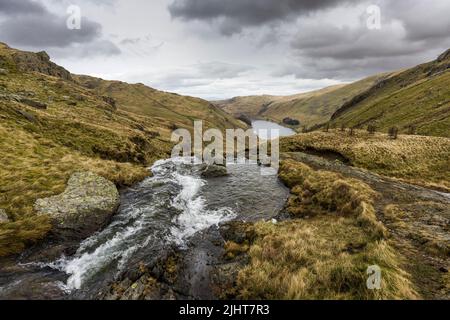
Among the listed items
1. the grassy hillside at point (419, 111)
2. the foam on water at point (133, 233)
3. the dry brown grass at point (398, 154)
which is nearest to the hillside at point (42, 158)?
the foam on water at point (133, 233)

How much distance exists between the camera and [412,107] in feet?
312

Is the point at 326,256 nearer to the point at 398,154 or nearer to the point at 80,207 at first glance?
the point at 80,207

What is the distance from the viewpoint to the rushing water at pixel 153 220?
12.4 m

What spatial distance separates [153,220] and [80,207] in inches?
195

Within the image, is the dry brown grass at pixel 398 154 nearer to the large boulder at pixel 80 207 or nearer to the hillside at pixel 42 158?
the hillside at pixel 42 158

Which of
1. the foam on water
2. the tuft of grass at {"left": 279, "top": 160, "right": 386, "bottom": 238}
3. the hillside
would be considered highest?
the hillside

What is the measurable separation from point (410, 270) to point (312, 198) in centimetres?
1179

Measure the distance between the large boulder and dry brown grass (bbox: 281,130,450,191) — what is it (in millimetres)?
35610

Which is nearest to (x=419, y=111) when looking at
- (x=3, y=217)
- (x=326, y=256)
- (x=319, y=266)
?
(x=326, y=256)

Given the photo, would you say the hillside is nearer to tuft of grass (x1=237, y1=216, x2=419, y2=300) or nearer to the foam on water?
the foam on water

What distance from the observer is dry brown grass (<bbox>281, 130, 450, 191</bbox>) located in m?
36.6

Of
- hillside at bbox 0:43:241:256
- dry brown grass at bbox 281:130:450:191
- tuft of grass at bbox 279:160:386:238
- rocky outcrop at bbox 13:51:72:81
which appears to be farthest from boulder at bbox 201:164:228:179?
rocky outcrop at bbox 13:51:72:81

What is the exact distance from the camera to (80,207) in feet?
57.7
